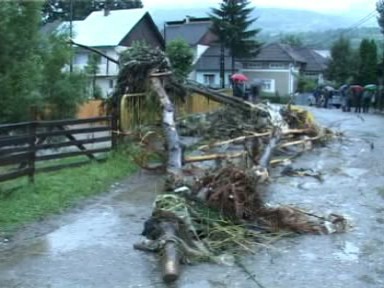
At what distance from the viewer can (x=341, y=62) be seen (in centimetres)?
6384

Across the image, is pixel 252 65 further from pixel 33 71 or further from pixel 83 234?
pixel 83 234

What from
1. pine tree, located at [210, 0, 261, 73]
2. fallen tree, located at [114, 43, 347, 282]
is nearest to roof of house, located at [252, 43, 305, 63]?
pine tree, located at [210, 0, 261, 73]

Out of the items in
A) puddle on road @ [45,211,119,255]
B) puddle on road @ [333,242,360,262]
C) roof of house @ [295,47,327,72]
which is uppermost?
roof of house @ [295,47,327,72]

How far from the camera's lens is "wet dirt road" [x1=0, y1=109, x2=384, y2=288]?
572cm

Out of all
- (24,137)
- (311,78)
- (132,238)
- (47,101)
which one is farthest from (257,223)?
(311,78)

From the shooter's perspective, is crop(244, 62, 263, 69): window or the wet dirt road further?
crop(244, 62, 263, 69): window

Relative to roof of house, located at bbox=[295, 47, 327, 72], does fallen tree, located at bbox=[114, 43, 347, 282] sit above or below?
below

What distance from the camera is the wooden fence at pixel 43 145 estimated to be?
9.29m

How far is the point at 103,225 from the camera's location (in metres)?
7.88

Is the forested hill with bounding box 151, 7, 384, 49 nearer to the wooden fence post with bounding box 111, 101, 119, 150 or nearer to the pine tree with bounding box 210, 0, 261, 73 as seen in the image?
the pine tree with bounding box 210, 0, 261, 73

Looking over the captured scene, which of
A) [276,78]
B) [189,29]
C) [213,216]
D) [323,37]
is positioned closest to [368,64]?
[276,78]

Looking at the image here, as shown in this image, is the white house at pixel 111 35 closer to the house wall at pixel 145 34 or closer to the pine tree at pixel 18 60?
the house wall at pixel 145 34

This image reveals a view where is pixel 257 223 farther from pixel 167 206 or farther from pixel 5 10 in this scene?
pixel 5 10

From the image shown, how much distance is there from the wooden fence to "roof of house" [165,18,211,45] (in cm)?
5725
